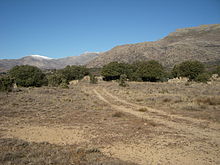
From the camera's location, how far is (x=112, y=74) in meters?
61.3

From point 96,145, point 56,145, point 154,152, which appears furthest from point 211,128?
point 56,145

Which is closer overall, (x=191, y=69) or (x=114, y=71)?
(x=191, y=69)

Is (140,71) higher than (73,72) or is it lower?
lower

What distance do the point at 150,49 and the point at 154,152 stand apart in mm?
135727

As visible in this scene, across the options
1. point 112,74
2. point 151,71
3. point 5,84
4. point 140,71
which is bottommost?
point 5,84

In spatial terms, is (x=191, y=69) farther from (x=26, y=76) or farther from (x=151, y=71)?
(x=26, y=76)

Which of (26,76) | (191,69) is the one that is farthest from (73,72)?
(191,69)

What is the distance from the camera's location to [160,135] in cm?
905

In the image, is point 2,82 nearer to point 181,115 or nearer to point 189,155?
point 181,115

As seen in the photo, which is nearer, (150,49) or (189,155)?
(189,155)

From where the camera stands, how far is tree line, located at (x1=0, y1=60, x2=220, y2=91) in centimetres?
4147

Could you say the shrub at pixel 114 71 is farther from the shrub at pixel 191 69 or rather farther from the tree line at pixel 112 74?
the shrub at pixel 191 69

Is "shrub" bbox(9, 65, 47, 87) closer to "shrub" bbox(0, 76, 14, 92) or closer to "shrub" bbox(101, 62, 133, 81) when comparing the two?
"shrub" bbox(0, 76, 14, 92)

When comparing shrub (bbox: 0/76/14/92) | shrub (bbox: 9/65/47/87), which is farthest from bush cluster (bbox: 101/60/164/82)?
shrub (bbox: 0/76/14/92)
